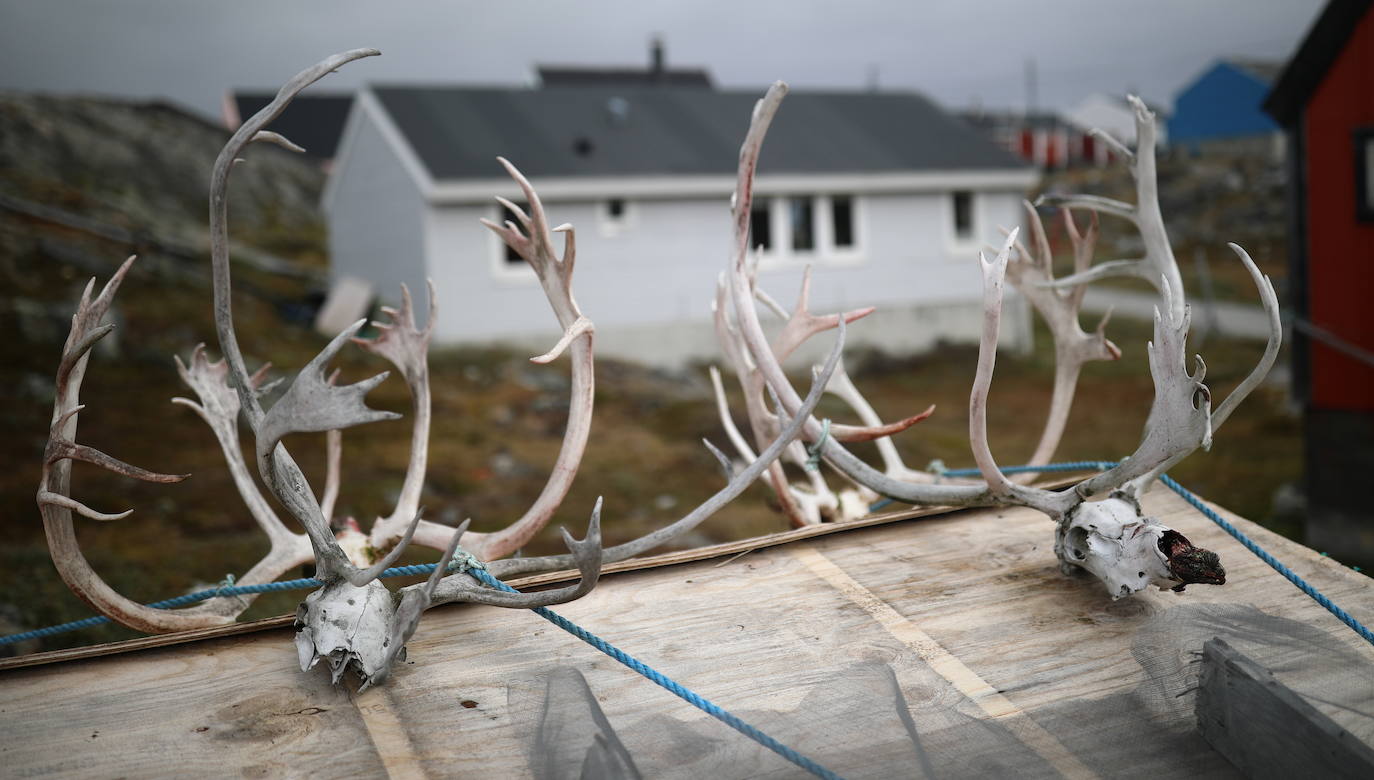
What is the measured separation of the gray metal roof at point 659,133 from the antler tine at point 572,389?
49.9ft

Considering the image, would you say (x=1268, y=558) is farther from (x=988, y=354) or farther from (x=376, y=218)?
(x=376, y=218)

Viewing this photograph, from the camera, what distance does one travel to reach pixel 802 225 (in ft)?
68.3

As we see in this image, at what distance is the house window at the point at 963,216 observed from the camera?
22.3m

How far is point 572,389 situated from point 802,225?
18.2 m

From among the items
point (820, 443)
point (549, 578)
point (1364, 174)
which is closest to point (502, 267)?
point (1364, 174)

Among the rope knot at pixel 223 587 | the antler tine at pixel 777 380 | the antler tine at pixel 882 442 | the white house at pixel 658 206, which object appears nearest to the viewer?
the antler tine at pixel 777 380

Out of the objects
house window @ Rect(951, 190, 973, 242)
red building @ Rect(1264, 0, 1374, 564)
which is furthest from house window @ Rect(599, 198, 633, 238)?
red building @ Rect(1264, 0, 1374, 564)

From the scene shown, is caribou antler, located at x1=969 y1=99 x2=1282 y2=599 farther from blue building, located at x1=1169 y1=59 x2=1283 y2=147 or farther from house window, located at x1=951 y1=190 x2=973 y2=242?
blue building, located at x1=1169 y1=59 x2=1283 y2=147

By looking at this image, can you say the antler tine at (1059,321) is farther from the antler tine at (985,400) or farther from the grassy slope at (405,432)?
the grassy slope at (405,432)

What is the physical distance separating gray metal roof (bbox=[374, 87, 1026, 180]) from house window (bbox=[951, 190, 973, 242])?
70cm

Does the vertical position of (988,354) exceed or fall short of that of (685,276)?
it falls short

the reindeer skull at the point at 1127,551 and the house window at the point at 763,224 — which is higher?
the house window at the point at 763,224

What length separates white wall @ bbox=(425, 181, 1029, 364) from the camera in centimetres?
1817

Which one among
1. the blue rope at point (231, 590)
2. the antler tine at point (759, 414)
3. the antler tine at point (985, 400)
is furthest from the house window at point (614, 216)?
the antler tine at point (985, 400)
